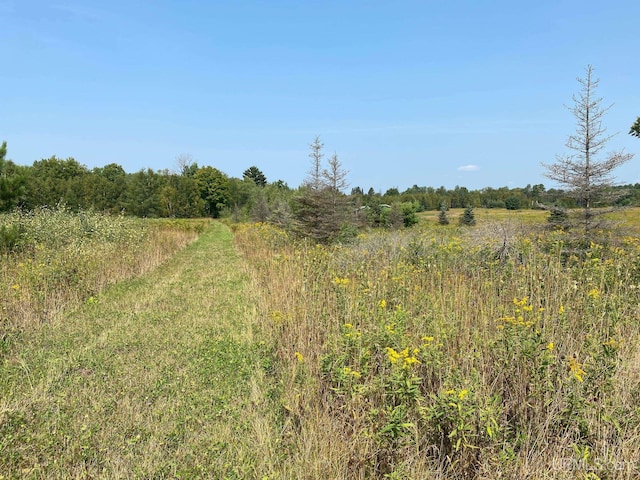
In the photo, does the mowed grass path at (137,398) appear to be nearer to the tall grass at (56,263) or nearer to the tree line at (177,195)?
the tall grass at (56,263)

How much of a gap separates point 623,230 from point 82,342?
12400mm

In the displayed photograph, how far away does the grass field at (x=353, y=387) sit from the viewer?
2070mm

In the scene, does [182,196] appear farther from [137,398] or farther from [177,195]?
[137,398]

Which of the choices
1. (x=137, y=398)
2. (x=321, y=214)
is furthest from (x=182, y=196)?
(x=137, y=398)

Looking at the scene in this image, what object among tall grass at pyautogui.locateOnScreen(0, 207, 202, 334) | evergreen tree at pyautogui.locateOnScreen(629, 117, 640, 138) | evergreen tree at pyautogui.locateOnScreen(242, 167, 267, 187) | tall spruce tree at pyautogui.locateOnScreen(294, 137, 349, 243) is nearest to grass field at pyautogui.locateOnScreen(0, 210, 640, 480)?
tall grass at pyautogui.locateOnScreen(0, 207, 202, 334)

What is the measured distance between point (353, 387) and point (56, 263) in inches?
252

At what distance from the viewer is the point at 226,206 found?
62.9 meters

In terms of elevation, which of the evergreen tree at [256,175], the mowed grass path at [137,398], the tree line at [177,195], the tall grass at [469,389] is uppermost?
the evergreen tree at [256,175]

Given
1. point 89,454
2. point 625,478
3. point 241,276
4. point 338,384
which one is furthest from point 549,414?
point 241,276

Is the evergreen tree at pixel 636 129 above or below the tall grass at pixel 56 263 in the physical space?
above

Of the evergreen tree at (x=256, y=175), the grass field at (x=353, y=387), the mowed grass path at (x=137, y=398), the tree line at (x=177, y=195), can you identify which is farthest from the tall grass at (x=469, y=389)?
the evergreen tree at (x=256, y=175)

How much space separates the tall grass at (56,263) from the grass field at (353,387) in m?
0.19

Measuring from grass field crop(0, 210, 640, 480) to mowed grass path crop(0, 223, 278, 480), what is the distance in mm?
15

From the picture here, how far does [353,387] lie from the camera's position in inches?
99.7
